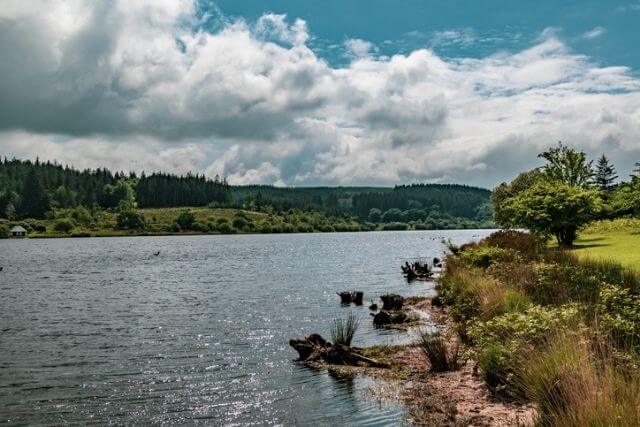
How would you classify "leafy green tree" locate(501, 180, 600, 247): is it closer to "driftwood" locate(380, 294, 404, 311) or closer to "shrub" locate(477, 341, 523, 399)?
"driftwood" locate(380, 294, 404, 311)

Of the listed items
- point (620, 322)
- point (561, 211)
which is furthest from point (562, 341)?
point (561, 211)

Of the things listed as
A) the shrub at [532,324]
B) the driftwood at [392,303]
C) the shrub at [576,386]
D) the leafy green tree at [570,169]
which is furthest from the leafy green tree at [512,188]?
the shrub at [576,386]

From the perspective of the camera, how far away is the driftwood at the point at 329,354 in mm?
19516

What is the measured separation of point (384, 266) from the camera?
249 feet

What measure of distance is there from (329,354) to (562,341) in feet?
34.6

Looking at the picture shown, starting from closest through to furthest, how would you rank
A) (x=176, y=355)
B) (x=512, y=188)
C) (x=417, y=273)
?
(x=176, y=355) → (x=417, y=273) → (x=512, y=188)

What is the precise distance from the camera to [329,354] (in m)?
20.4

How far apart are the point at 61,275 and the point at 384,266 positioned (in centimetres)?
4336

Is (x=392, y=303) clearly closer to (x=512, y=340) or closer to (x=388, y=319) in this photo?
(x=388, y=319)

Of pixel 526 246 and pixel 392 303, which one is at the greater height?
pixel 526 246

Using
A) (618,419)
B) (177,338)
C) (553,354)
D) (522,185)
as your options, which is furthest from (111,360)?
(522,185)

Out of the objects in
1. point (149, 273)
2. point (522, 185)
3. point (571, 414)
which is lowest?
point (149, 273)

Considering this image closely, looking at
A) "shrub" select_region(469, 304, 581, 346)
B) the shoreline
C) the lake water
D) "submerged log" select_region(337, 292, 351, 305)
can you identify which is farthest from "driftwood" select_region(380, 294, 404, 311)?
"shrub" select_region(469, 304, 581, 346)

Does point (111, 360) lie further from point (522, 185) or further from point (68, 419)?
point (522, 185)
